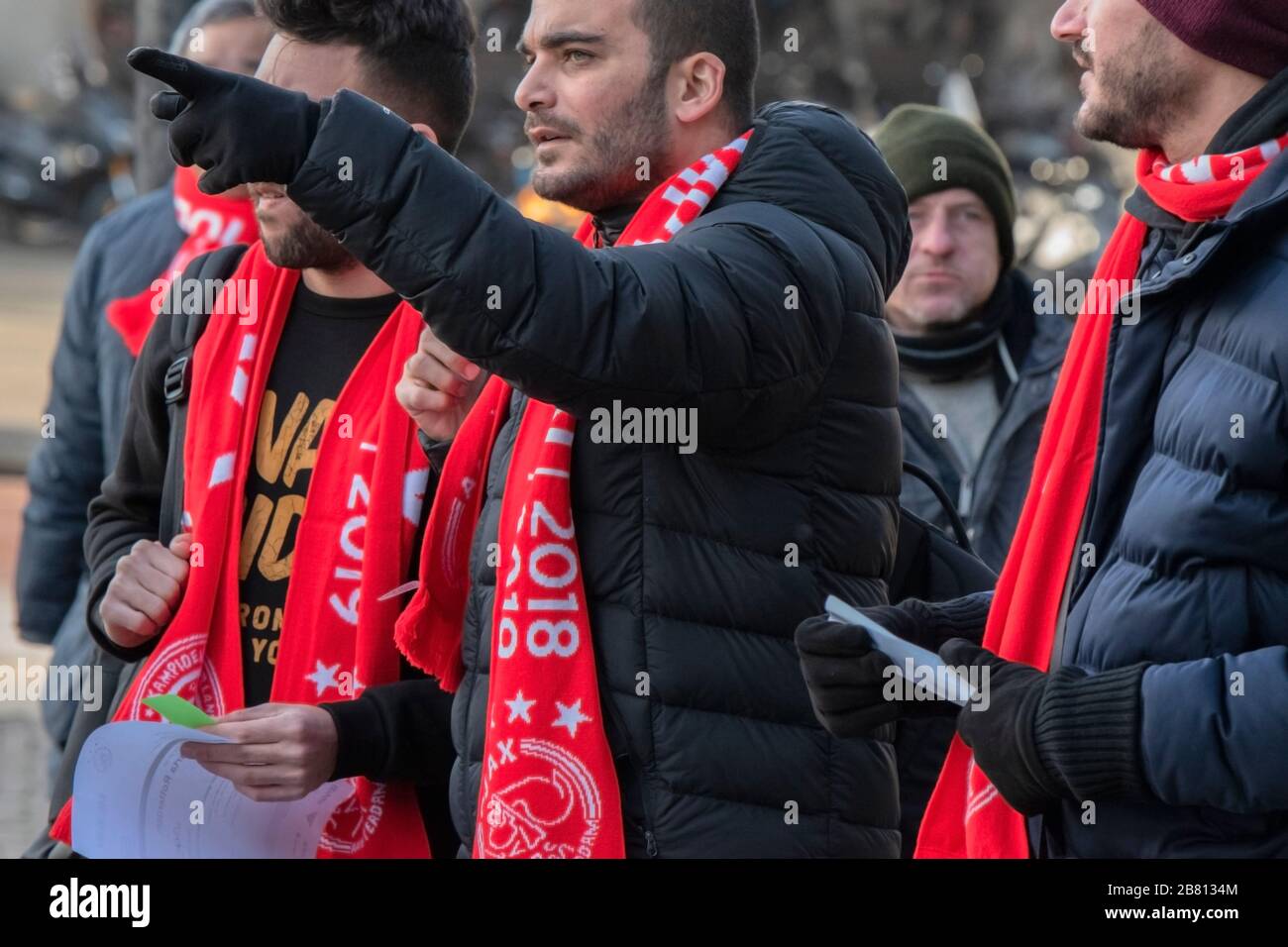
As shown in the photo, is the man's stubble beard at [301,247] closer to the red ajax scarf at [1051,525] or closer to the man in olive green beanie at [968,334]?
the red ajax scarf at [1051,525]

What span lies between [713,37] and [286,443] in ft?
3.42

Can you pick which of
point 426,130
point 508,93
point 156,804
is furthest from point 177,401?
point 508,93

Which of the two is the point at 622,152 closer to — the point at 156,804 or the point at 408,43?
the point at 408,43

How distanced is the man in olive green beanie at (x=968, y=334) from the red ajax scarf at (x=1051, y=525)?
1.85m

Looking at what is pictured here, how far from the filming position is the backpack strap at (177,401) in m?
3.53

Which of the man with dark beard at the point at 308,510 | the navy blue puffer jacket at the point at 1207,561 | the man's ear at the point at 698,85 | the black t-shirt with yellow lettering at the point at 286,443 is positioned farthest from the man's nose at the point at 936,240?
the navy blue puffer jacket at the point at 1207,561

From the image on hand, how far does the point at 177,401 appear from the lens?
356cm

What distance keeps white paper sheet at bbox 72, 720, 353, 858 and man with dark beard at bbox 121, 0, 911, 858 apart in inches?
14.0

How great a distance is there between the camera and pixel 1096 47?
271cm

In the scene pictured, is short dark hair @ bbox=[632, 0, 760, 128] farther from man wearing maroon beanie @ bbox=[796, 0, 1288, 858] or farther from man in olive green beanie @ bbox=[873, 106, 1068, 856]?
man in olive green beanie @ bbox=[873, 106, 1068, 856]

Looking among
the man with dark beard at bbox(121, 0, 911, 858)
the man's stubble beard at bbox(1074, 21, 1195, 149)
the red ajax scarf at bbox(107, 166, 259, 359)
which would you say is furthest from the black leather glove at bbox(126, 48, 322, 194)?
the red ajax scarf at bbox(107, 166, 259, 359)
